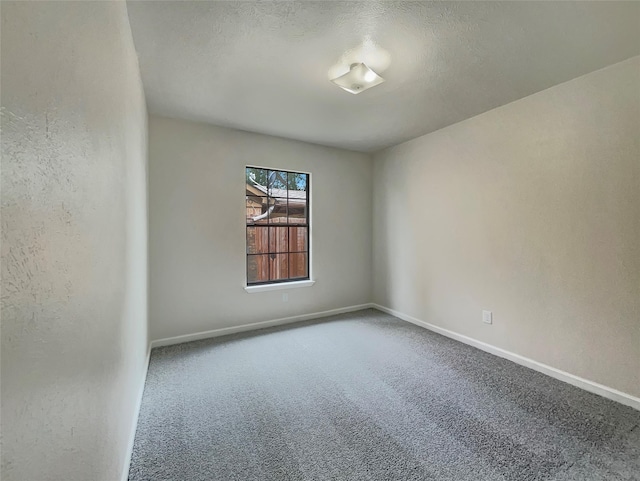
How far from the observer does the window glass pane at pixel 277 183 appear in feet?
12.8

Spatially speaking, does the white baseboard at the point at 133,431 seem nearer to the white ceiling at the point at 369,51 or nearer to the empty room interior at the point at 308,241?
the empty room interior at the point at 308,241

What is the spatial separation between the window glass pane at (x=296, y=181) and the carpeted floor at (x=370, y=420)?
7.02 feet

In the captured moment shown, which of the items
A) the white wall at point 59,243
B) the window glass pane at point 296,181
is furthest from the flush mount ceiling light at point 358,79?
the window glass pane at point 296,181

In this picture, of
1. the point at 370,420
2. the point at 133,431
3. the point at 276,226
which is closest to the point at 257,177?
the point at 276,226

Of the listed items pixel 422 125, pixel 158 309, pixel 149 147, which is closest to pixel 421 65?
pixel 422 125

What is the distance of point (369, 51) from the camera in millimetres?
2018

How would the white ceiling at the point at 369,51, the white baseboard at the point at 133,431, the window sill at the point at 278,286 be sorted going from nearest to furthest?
the white baseboard at the point at 133,431 < the white ceiling at the point at 369,51 < the window sill at the point at 278,286

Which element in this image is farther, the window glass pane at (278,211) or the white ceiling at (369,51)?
the window glass pane at (278,211)

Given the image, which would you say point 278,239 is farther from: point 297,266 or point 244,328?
point 244,328

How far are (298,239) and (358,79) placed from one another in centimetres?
234

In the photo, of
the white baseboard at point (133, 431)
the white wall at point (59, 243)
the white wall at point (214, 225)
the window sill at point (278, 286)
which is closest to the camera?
the white wall at point (59, 243)

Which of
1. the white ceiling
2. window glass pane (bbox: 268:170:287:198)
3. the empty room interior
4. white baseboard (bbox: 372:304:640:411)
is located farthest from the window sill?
the white ceiling

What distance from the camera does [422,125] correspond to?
338 cm

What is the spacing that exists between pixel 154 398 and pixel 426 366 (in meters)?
2.27
